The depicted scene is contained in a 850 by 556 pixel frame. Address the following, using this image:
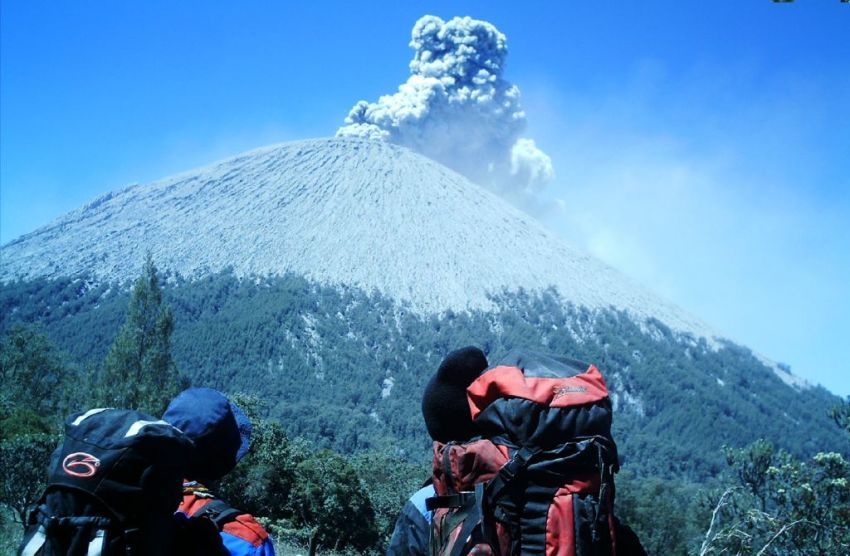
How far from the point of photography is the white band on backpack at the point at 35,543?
1766 mm

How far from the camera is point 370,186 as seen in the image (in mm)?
123875

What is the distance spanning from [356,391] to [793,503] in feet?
226

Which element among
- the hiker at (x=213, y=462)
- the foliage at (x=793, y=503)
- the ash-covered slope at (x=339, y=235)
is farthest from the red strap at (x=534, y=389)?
the ash-covered slope at (x=339, y=235)

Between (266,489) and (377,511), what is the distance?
7.26 m

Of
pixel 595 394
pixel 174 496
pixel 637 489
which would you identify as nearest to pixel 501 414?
pixel 595 394

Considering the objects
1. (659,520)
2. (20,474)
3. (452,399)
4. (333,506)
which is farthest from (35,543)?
(659,520)

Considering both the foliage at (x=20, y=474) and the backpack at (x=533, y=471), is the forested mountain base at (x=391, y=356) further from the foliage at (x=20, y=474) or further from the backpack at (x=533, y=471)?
the backpack at (x=533, y=471)

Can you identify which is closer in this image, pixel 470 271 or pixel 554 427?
pixel 554 427

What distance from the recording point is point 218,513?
2.22m

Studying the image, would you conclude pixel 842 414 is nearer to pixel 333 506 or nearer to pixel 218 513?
pixel 218 513

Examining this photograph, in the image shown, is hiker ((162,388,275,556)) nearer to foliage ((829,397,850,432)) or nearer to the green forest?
the green forest

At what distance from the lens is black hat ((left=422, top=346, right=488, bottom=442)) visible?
2430mm

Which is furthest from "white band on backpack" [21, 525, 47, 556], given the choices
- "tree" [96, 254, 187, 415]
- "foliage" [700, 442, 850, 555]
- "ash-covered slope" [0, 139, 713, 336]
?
"ash-covered slope" [0, 139, 713, 336]

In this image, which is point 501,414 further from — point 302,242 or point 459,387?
point 302,242
